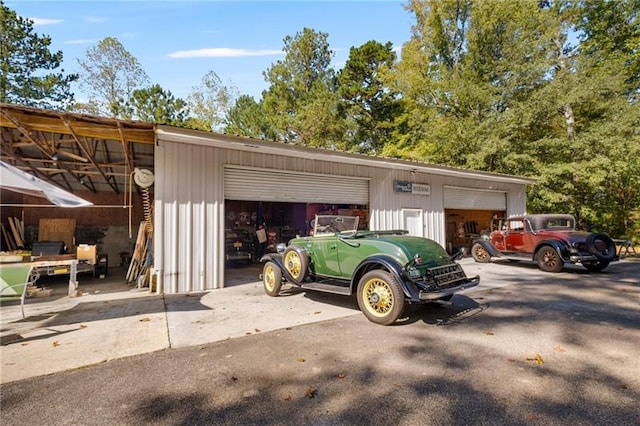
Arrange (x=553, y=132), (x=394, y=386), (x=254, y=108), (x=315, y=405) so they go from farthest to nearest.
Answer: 1. (x=254, y=108)
2. (x=553, y=132)
3. (x=394, y=386)
4. (x=315, y=405)

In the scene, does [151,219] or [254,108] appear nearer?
[151,219]

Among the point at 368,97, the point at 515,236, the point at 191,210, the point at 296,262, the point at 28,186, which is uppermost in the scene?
the point at 368,97

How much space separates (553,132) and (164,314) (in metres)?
20.0

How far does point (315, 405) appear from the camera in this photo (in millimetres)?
2371

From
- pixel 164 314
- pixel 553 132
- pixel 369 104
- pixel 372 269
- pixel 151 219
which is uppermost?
pixel 369 104

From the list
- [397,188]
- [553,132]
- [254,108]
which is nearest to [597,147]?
[553,132]

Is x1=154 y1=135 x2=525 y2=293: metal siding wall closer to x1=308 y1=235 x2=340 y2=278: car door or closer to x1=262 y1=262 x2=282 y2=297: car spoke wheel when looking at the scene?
x1=262 y1=262 x2=282 y2=297: car spoke wheel

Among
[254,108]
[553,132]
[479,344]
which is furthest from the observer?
[254,108]

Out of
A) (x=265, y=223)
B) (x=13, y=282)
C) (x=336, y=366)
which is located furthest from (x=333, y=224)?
(x=265, y=223)

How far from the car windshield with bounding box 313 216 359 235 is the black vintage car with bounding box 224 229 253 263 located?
20.2 feet

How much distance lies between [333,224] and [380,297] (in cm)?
206

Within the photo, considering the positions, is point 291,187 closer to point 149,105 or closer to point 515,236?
point 515,236

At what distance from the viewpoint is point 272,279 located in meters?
6.18

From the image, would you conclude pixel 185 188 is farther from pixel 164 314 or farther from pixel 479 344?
pixel 479 344
